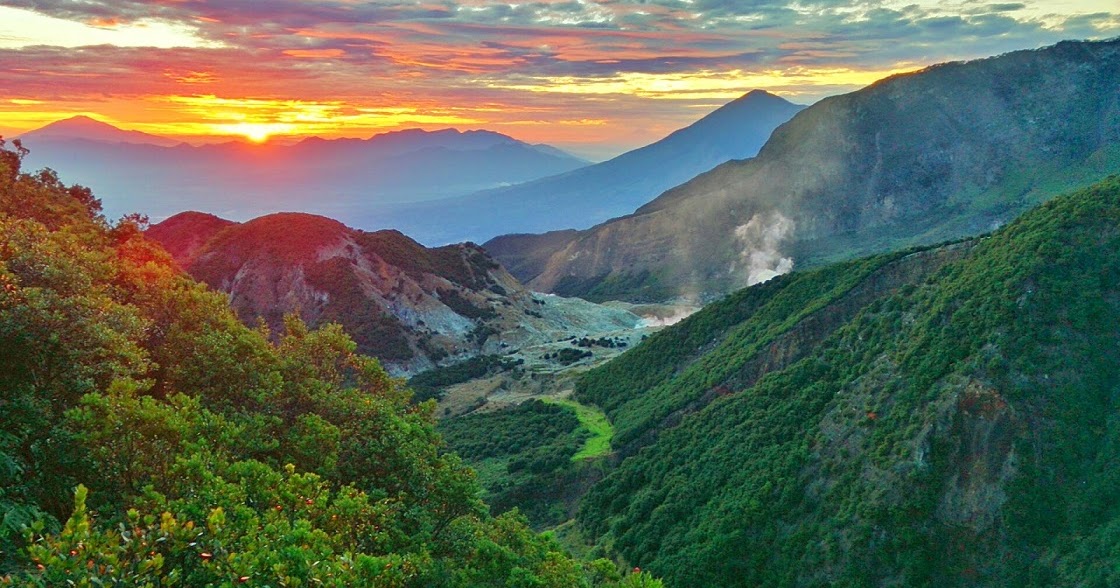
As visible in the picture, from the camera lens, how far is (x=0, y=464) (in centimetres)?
1055

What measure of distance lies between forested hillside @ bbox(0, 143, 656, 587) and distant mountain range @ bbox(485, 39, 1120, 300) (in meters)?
121

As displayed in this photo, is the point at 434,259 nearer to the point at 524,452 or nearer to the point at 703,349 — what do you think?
the point at 703,349

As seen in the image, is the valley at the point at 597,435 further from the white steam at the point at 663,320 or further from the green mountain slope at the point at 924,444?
the white steam at the point at 663,320

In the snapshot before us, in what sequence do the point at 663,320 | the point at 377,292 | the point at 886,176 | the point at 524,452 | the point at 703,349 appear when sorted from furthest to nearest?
the point at 886,176 < the point at 663,320 < the point at 377,292 < the point at 703,349 < the point at 524,452

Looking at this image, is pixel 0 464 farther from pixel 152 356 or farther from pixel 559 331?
pixel 559 331

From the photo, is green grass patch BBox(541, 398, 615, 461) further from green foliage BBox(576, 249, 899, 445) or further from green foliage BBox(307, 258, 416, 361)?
green foliage BBox(307, 258, 416, 361)

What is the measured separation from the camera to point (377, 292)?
94.8 meters

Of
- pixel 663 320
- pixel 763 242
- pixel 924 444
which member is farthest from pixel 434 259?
pixel 924 444

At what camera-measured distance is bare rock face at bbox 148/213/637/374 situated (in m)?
90.4

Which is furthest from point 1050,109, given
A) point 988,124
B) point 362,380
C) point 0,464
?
point 0,464

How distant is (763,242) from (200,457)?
487ft

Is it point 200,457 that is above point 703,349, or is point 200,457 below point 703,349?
above

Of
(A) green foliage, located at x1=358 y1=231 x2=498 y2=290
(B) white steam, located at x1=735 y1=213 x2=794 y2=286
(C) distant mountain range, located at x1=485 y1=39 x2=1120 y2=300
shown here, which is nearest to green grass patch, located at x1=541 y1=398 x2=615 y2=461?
(A) green foliage, located at x1=358 y1=231 x2=498 y2=290

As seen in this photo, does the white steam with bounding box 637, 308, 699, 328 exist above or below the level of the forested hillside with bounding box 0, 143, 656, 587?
below
